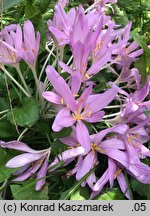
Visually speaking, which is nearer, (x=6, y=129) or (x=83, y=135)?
(x=83, y=135)

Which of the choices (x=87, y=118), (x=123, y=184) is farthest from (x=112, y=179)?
(x=87, y=118)

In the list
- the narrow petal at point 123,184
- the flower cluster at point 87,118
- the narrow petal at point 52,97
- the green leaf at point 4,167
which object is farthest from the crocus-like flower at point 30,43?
the narrow petal at point 123,184

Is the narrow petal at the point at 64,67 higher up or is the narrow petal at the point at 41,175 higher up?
the narrow petal at the point at 64,67

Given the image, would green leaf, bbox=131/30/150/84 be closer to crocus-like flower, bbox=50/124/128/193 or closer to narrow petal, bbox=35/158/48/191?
crocus-like flower, bbox=50/124/128/193

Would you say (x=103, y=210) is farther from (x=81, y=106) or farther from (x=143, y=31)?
(x=143, y=31)

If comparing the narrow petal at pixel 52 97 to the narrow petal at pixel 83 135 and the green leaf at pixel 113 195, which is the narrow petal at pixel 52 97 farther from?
the green leaf at pixel 113 195

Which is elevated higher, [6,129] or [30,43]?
[30,43]

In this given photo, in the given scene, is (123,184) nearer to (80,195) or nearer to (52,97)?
(80,195)

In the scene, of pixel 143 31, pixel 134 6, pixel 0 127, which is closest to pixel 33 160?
pixel 0 127
